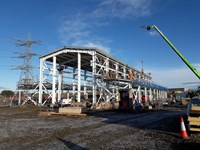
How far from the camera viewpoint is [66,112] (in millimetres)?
23234

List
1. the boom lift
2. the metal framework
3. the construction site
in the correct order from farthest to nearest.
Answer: the metal framework < the boom lift < the construction site

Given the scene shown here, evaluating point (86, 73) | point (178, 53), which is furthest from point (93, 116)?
point (86, 73)

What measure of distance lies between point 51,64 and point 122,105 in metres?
18.8

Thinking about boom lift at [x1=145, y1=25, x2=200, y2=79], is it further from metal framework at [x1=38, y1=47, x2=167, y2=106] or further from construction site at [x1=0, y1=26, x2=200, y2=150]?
metal framework at [x1=38, y1=47, x2=167, y2=106]

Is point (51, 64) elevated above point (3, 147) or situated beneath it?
elevated above

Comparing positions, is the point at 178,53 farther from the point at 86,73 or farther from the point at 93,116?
the point at 86,73

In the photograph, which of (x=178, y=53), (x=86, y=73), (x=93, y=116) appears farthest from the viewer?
(x=86, y=73)

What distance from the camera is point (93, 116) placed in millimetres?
21891

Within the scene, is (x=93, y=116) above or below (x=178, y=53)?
below

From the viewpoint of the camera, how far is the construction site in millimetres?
9609

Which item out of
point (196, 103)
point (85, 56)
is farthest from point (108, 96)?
point (196, 103)

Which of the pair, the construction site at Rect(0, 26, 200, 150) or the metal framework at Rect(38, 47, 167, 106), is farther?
the metal framework at Rect(38, 47, 167, 106)

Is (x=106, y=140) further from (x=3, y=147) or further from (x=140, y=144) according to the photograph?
(x=3, y=147)

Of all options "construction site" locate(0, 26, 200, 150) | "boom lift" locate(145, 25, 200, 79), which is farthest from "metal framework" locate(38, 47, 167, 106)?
"boom lift" locate(145, 25, 200, 79)
